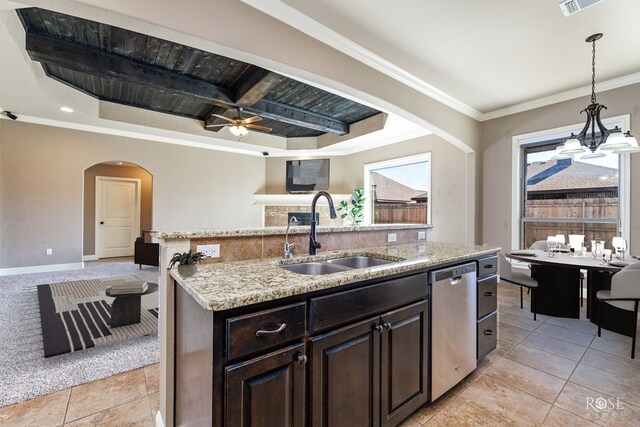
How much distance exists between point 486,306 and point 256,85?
3.67 m

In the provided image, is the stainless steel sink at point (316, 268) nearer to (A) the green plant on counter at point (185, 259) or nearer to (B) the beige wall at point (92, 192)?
(A) the green plant on counter at point (185, 259)

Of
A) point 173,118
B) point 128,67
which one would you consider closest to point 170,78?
point 128,67

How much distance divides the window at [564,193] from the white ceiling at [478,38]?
0.93 meters

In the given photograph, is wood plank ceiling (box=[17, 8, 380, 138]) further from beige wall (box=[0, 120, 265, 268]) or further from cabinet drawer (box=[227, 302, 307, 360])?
cabinet drawer (box=[227, 302, 307, 360])

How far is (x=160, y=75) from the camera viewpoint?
3809 mm

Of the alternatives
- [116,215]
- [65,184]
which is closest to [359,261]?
[65,184]

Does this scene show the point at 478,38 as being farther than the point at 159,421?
Yes

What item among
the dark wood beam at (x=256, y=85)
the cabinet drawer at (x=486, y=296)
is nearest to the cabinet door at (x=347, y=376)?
the cabinet drawer at (x=486, y=296)

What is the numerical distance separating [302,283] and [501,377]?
6.35ft

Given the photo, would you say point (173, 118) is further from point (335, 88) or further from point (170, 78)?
point (335, 88)

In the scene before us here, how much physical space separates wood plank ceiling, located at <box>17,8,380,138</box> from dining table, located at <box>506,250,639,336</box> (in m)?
3.66

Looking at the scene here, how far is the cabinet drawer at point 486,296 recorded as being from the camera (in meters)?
2.08

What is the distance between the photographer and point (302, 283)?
1135mm

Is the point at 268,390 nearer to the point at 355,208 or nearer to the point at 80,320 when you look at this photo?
the point at 80,320
